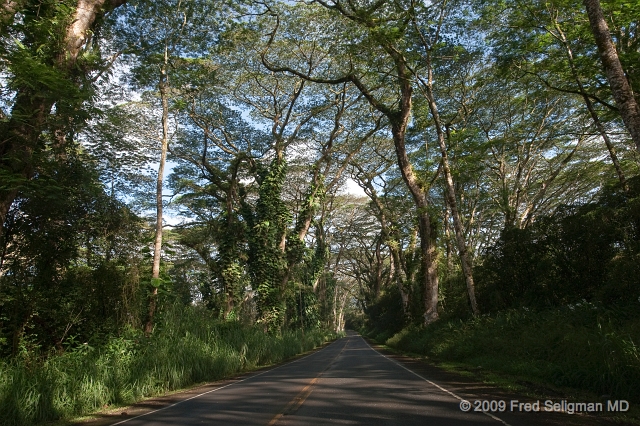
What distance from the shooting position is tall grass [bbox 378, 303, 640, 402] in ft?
23.6

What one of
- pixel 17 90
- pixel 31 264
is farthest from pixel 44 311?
pixel 17 90

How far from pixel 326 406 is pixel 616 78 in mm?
8543

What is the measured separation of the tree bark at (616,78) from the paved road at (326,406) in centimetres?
631

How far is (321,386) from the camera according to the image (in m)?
9.41

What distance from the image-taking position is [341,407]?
22.7 ft

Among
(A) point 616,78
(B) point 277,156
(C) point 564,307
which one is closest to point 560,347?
(C) point 564,307

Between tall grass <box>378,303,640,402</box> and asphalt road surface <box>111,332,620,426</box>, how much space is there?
70.0 inches

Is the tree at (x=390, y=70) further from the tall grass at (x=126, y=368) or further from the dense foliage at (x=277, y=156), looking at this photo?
the tall grass at (x=126, y=368)

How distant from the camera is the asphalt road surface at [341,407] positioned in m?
5.89

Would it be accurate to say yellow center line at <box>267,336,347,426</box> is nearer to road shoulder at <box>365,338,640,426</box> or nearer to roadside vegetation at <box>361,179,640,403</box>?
road shoulder at <box>365,338,640,426</box>

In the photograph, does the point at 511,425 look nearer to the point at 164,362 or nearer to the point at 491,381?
the point at 491,381

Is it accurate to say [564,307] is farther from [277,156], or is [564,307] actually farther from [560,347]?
[277,156]

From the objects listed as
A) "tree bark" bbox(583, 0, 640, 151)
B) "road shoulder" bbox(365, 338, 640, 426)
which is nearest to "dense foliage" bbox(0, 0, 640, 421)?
"tree bark" bbox(583, 0, 640, 151)


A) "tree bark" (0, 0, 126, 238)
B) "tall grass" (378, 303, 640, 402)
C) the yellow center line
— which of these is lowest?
the yellow center line
